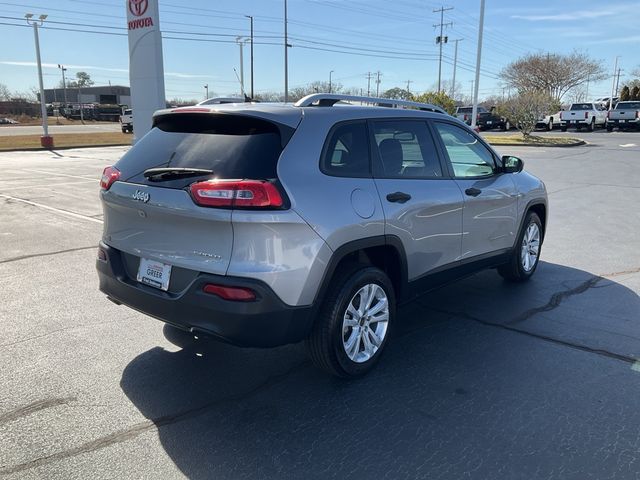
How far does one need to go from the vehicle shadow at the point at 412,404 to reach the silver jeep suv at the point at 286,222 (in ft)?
Answer: 1.35

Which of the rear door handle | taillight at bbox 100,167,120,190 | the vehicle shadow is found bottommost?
the vehicle shadow

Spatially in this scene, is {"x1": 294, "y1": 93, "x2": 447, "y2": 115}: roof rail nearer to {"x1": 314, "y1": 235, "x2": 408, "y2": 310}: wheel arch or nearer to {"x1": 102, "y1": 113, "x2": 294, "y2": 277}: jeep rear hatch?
{"x1": 102, "y1": 113, "x2": 294, "y2": 277}: jeep rear hatch

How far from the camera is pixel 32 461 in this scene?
273cm

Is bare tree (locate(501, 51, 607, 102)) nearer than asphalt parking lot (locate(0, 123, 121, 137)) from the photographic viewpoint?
No

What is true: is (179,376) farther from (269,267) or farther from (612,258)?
(612,258)

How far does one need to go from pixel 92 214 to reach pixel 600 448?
8644 mm

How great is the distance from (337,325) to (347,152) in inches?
44.5

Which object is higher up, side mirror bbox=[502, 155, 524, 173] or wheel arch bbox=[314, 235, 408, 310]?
side mirror bbox=[502, 155, 524, 173]

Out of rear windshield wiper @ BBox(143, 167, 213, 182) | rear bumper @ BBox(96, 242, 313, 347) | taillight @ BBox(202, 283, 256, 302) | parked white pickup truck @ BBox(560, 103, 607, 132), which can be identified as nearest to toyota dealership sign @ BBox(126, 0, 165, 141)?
rear windshield wiper @ BBox(143, 167, 213, 182)

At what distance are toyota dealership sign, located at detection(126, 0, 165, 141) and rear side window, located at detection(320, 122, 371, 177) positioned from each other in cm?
1120

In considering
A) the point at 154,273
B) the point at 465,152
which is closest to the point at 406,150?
the point at 465,152

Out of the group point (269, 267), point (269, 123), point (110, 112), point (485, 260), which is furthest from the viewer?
point (110, 112)

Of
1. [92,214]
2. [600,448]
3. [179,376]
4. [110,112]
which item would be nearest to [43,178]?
[92,214]

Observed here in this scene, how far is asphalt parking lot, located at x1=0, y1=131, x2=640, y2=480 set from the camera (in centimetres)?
277
